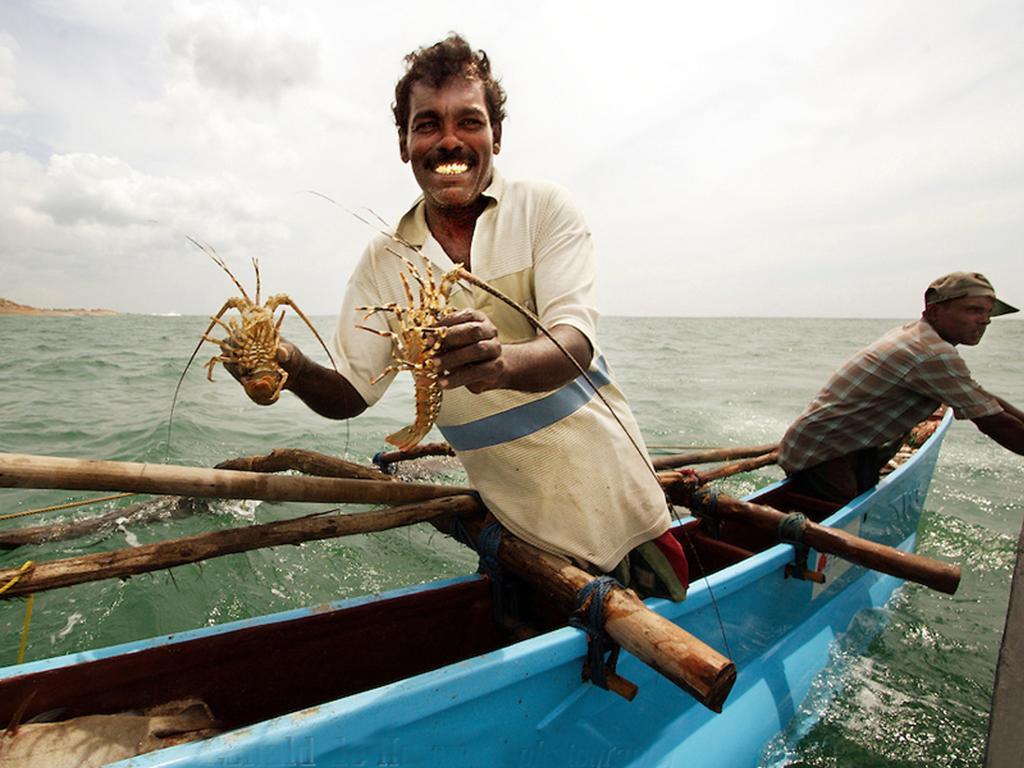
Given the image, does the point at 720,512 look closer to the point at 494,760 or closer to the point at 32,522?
the point at 494,760

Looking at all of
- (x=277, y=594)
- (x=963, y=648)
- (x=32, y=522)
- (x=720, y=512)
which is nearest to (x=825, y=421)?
(x=720, y=512)

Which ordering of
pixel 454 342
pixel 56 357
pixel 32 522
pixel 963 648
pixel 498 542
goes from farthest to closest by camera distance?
pixel 56 357, pixel 32 522, pixel 963 648, pixel 498 542, pixel 454 342

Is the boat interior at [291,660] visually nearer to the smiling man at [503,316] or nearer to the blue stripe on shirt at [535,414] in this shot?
the smiling man at [503,316]

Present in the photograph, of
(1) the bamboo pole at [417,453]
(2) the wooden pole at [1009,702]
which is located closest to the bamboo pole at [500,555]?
(2) the wooden pole at [1009,702]

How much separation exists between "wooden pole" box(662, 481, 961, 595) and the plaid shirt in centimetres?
147

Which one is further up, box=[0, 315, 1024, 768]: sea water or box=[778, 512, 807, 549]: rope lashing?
box=[778, 512, 807, 549]: rope lashing

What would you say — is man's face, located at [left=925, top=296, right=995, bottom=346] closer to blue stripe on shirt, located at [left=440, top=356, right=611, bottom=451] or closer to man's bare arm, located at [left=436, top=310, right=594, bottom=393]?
blue stripe on shirt, located at [left=440, top=356, right=611, bottom=451]

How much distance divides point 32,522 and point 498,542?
20.4 ft

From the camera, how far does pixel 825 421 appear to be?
180 inches

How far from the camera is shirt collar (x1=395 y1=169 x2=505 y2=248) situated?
2.08 meters

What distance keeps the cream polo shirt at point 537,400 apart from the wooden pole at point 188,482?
44cm

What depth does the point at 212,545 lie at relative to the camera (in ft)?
7.13

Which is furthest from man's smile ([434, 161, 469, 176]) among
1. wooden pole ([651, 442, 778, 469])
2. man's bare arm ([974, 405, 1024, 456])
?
man's bare arm ([974, 405, 1024, 456])

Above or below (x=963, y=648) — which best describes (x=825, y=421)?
above
